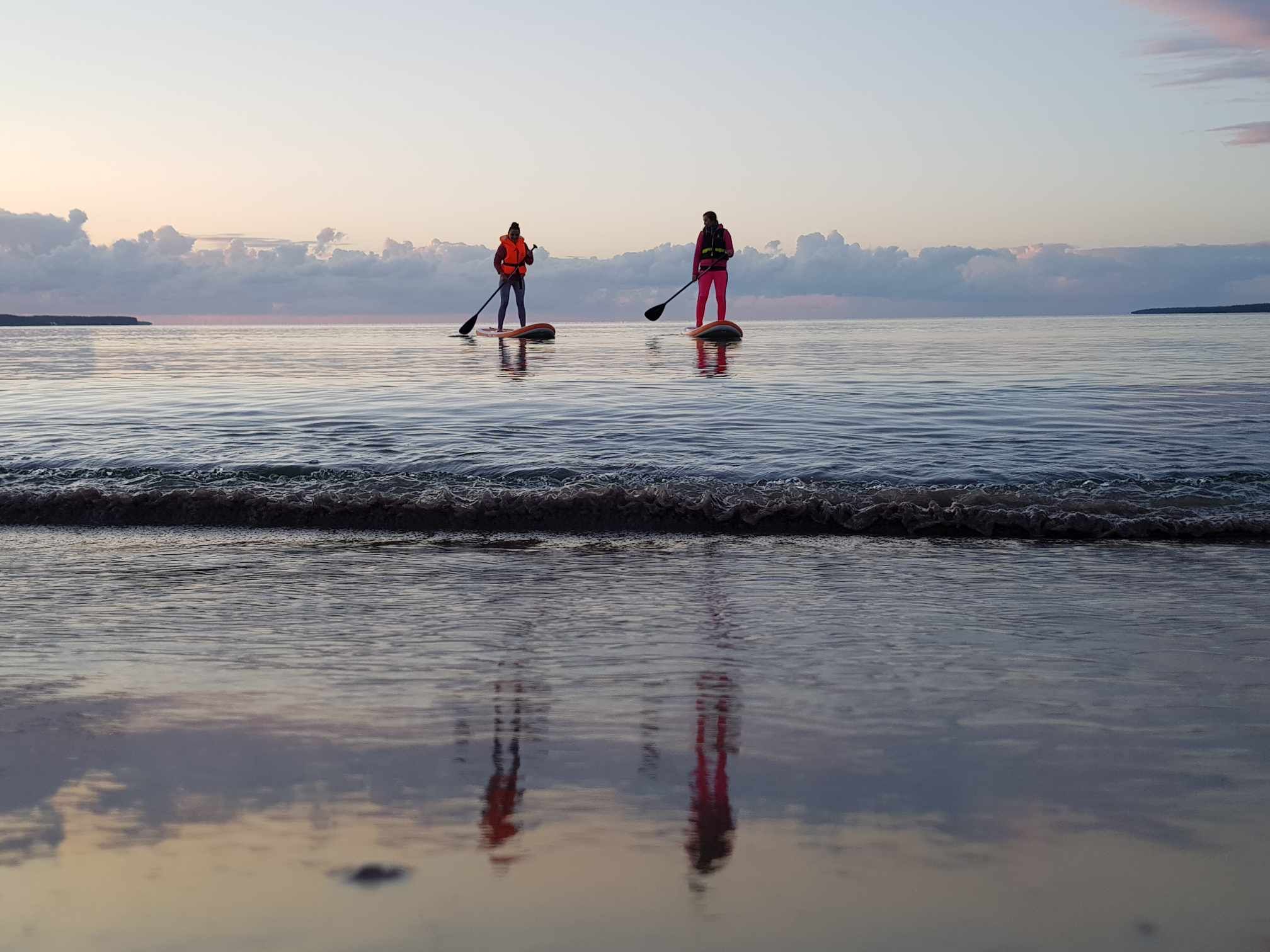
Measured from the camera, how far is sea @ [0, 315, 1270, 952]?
2.02 meters

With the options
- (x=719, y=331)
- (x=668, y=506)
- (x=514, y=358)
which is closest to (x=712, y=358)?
(x=514, y=358)

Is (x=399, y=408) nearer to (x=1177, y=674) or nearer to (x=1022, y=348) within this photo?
(x=1177, y=674)

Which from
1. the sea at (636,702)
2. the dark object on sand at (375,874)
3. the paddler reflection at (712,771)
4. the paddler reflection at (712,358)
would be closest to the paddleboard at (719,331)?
the paddler reflection at (712,358)

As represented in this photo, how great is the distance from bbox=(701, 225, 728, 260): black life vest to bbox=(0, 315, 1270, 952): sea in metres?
18.1

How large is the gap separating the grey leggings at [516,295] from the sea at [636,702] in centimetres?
2074

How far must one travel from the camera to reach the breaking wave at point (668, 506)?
6.50 meters

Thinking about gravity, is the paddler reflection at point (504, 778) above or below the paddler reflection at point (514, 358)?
below

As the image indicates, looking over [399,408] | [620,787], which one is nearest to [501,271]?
[399,408]

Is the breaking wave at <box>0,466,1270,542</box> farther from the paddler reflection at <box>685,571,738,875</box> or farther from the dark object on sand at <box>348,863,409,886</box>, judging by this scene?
the dark object on sand at <box>348,863,409,886</box>

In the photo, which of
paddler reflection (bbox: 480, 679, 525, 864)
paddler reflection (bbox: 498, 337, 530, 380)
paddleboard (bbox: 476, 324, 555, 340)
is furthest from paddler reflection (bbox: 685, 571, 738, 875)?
paddleboard (bbox: 476, 324, 555, 340)

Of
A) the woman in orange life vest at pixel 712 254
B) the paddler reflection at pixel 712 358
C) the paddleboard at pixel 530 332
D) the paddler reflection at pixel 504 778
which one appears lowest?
the paddler reflection at pixel 504 778

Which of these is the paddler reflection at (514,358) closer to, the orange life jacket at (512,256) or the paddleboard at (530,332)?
the paddleboard at (530,332)

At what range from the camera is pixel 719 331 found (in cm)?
2902

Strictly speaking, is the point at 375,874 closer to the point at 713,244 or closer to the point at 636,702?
the point at 636,702
